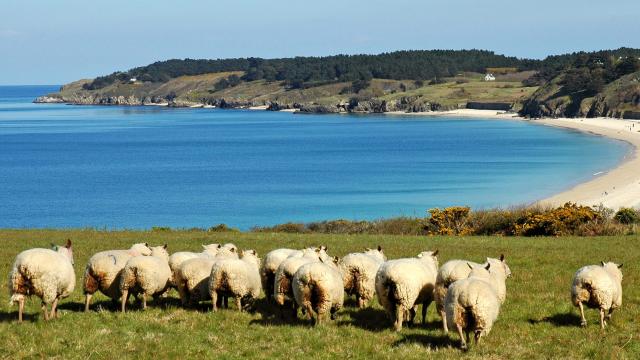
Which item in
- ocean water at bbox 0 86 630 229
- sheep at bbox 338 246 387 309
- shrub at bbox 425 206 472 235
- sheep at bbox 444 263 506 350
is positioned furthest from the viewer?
ocean water at bbox 0 86 630 229

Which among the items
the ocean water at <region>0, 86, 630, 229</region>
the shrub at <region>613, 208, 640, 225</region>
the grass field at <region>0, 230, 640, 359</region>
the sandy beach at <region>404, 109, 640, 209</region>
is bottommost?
the ocean water at <region>0, 86, 630, 229</region>

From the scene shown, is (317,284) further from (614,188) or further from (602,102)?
(602,102)

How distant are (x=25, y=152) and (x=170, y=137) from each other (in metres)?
37.4

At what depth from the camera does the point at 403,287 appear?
1627 cm

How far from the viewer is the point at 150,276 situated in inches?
699

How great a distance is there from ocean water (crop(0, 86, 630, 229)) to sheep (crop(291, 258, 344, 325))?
4191 centimetres

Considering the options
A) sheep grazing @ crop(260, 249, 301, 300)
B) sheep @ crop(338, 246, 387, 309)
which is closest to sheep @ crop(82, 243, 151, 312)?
sheep grazing @ crop(260, 249, 301, 300)

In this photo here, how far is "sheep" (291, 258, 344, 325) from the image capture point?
16297 mm

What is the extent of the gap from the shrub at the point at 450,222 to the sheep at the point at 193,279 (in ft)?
81.9

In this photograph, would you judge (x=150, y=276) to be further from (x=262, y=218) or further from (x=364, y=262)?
(x=262, y=218)

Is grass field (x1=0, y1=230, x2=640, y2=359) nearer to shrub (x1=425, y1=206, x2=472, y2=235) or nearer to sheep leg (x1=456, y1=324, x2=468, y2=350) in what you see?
sheep leg (x1=456, y1=324, x2=468, y2=350)

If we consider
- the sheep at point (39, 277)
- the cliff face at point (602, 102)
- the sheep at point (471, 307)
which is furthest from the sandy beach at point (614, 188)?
the sheep at point (39, 277)

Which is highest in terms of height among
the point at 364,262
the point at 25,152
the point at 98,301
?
the point at 364,262

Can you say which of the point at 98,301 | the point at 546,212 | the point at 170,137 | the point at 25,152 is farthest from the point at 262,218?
the point at 170,137
